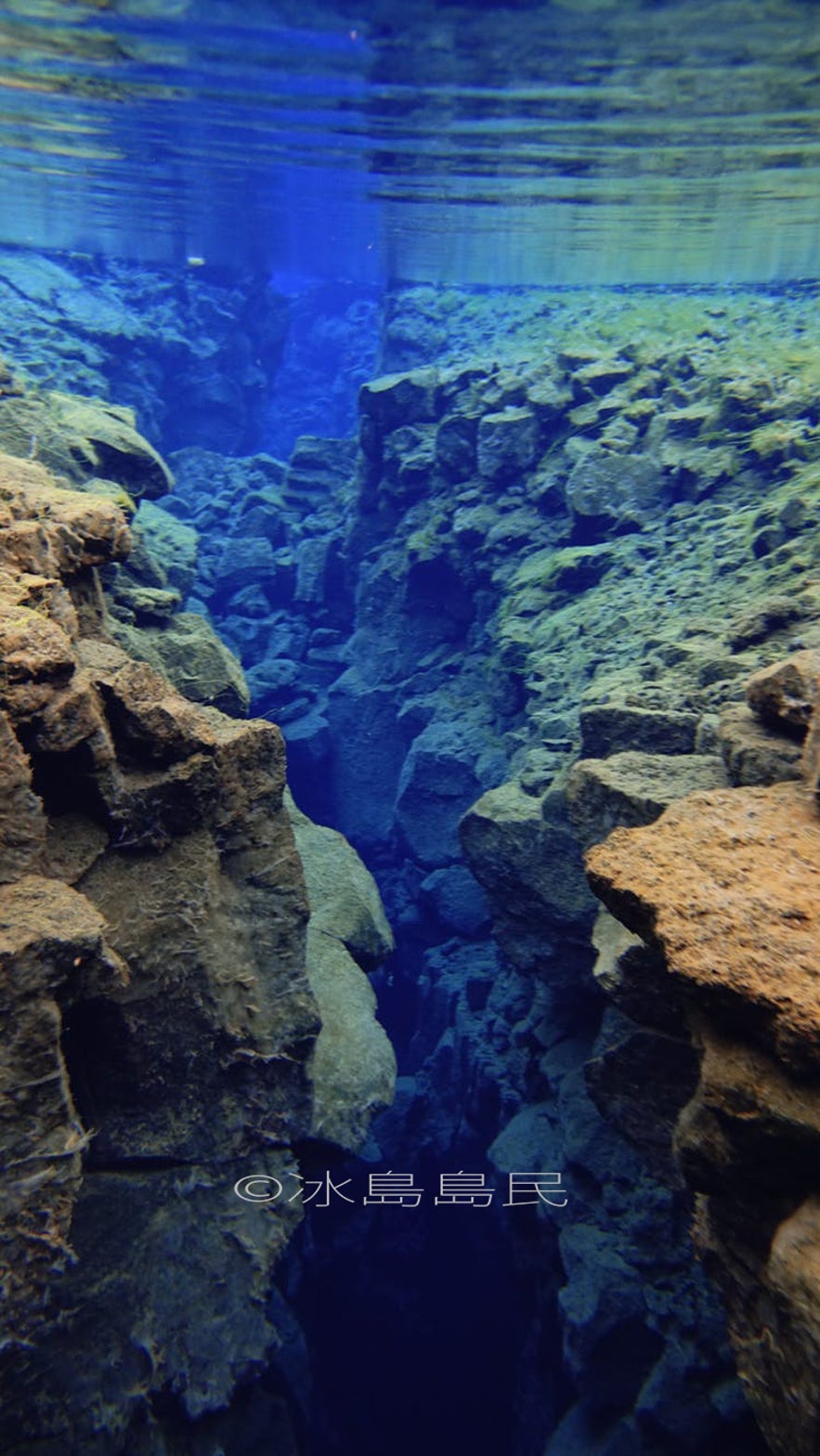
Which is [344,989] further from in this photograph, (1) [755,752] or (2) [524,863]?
(1) [755,752]

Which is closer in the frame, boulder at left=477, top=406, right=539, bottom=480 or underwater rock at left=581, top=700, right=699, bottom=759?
underwater rock at left=581, top=700, right=699, bottom=759

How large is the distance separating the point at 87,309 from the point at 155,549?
15.1 m

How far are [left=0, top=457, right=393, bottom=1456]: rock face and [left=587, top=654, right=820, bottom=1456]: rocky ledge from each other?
239 cm

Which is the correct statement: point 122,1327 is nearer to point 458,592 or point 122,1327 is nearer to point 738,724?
point 738,724

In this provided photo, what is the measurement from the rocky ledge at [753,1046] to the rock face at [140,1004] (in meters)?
2.39

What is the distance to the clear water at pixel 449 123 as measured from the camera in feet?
37.6

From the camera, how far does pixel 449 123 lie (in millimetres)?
14898

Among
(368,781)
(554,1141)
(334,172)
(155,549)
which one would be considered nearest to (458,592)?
(368,781)

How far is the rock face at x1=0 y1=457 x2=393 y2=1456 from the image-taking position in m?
3.29

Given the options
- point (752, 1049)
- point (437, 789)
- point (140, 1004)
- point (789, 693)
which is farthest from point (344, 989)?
point (437, 789)

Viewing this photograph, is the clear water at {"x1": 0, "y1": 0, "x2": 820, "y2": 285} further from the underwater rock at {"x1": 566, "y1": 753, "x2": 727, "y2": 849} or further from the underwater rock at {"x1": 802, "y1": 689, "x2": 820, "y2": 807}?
the underwater rock at {"x1": 802, "y1": 689, "x2": 820, "y2": 807}

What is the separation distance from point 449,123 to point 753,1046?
18.5 meters

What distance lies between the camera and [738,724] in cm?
405

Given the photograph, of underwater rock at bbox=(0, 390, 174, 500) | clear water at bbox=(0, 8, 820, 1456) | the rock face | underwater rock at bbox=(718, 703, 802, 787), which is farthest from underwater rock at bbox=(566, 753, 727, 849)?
underwater rock at bbox=(0, 390, 174, 500)
